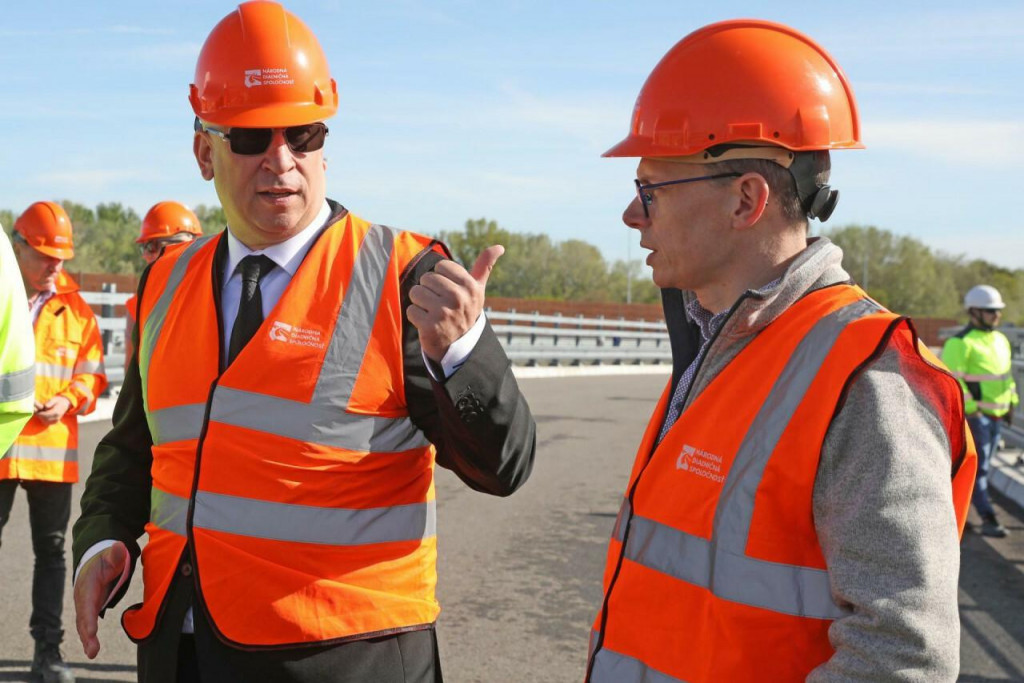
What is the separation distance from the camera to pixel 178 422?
2811mm

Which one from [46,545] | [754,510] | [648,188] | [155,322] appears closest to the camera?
[754,510]

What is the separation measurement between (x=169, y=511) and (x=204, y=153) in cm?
99

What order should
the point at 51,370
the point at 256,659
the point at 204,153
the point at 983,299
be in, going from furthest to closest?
1. the point at 983,299
2. the point at 51,370
3. the point at 204,153
4. the point at 256,659

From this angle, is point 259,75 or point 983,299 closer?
point 259,75

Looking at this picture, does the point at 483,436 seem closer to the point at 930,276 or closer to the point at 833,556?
the point at 833,556

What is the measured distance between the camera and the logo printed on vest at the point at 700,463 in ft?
6.72

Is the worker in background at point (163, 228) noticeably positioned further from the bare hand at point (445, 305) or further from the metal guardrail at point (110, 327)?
the metal guardrail at point (110, 327)

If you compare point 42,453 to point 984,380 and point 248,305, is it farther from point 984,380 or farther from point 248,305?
point 984,380

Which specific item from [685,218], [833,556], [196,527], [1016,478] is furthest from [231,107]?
[1016,478]

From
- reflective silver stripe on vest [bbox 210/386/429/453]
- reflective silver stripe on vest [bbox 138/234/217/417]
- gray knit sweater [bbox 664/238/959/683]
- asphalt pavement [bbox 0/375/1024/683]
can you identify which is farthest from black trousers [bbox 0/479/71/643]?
gray knit sweater [bbox 664/238/959/683]

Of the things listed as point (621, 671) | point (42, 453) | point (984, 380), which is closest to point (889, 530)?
point (621, 671)

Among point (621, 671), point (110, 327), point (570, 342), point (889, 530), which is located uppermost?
point (889, 530)

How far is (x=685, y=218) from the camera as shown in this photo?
2285 millimetres

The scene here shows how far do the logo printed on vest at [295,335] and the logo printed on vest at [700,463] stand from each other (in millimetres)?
999
